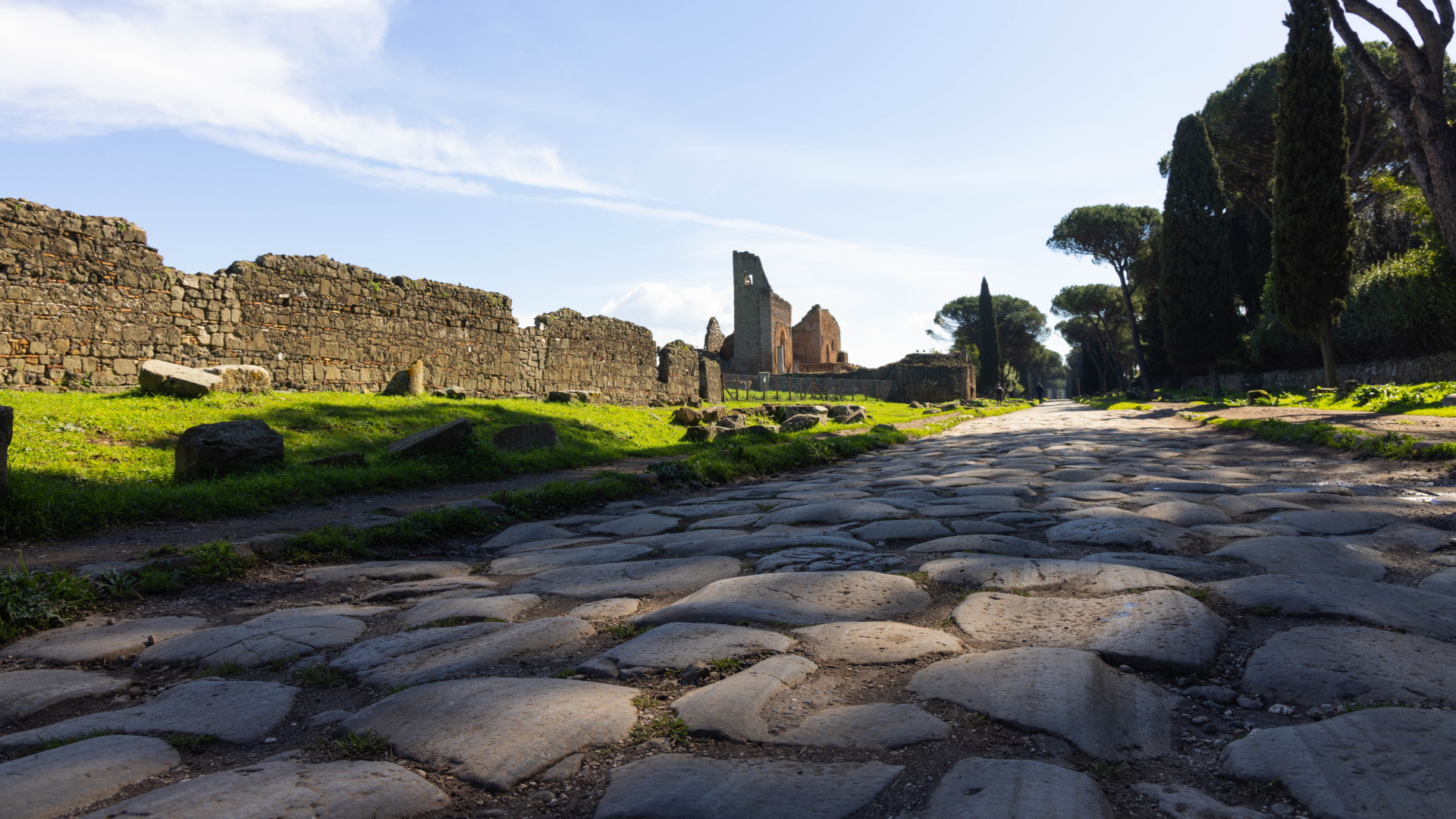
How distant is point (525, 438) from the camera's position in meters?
8.47

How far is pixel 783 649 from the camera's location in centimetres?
186

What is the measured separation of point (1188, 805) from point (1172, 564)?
1.66 metres

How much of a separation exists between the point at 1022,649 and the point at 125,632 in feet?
9.15

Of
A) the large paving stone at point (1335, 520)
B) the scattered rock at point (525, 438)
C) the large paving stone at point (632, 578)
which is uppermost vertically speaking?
the scattered rock at point (525, 438)

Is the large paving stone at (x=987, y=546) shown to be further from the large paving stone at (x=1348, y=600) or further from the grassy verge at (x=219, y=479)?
the grassy verge at (x=219, y=479)

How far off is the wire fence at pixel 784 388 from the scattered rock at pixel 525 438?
14908 mm

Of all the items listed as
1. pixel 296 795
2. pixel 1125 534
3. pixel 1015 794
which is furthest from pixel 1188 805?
pixel 1125 534

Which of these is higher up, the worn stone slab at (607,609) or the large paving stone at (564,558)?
the worn stone slab at (607,609)

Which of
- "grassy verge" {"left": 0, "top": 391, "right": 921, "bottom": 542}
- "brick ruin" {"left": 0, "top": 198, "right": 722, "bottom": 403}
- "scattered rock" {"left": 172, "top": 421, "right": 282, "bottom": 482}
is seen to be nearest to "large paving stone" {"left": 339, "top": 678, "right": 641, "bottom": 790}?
"grassy verge" {"left": 0, "top": 391, "right": 921, "bottom": 542}

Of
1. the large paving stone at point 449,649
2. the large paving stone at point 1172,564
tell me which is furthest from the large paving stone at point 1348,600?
the large paving stone at point 449,649

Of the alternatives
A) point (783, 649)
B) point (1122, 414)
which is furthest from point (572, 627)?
point (1122, 414)

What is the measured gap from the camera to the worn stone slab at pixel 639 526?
4102 millimetres

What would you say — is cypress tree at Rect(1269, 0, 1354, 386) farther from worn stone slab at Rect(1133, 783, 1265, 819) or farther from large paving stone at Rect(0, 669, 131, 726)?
large paving stone at Rect(0, 669, 131, 726)

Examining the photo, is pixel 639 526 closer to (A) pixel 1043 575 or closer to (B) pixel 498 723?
(A) pixel 1043 575
